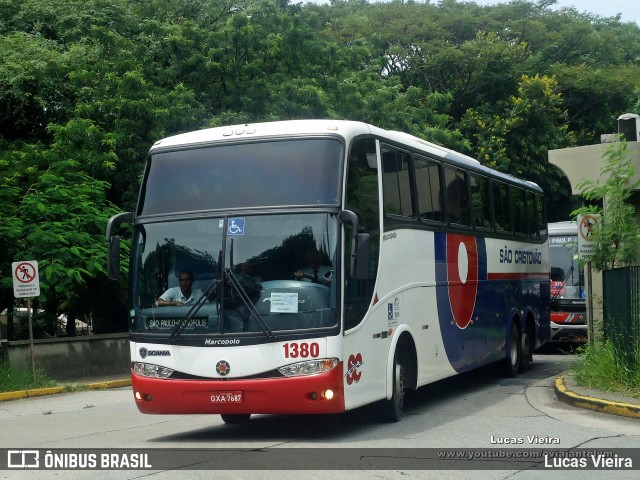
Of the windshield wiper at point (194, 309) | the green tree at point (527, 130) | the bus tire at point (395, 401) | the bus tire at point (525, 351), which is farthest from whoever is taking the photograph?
the green tree at point (527, 130)

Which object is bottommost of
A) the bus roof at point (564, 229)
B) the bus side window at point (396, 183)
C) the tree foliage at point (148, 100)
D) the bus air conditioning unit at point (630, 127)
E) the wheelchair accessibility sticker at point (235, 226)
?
the wheelchair accessibility sticker at point (235, 226)

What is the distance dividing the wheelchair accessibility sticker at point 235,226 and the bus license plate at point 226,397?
178 centimetres

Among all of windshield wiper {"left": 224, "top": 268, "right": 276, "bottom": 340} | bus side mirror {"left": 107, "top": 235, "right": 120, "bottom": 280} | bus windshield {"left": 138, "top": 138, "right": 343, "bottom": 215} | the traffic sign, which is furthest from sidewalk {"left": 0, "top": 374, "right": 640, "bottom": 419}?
bus side mirror {"left": 107, "top": 235, "right": 120, "bottom": 280}

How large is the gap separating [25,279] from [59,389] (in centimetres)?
231

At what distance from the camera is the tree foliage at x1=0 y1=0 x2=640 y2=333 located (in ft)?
75.5

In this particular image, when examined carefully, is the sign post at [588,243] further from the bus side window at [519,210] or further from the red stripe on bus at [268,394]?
the red stripe on bus at [268,394]

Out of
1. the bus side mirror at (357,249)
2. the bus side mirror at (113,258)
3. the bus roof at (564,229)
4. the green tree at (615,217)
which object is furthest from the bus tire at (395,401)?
the bus roof at (564,229)

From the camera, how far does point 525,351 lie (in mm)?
20750

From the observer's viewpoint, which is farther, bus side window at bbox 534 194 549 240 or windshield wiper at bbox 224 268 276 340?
bus side window at bbox 534 194 549 240

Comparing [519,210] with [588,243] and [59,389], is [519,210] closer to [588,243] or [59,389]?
[588,243]

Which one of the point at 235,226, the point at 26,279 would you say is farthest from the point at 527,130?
the point at 235,226

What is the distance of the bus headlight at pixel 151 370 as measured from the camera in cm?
1162

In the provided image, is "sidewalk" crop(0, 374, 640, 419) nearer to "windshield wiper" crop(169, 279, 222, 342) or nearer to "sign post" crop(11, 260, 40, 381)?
"sign post" crop(11, 260, 40, 381)

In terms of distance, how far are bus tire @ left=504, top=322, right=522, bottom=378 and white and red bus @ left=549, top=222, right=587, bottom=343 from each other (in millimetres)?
5877
